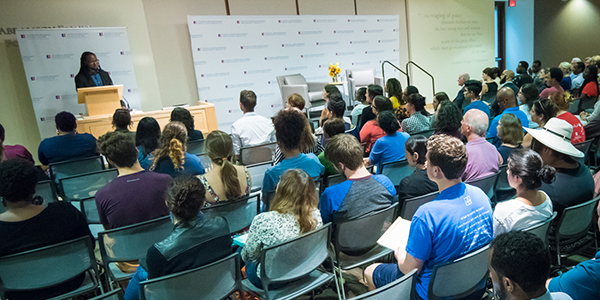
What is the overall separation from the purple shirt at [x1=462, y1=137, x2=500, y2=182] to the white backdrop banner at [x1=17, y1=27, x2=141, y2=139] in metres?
6.41

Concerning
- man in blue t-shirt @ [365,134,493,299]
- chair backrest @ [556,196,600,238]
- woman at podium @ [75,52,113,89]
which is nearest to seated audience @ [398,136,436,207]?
man in blue t-shirt @ [365,134,493,299]

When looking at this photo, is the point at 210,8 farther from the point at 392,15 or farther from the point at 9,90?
the point at 392,15

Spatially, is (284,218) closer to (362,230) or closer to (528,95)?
(362,230)

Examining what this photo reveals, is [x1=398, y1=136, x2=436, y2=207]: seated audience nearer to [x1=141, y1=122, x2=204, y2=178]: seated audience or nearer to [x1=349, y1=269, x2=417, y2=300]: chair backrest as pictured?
[x1=349, y1=269, x2=417, y2=300]: chair backrest

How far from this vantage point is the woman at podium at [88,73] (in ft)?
19.5

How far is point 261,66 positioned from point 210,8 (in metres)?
1.69

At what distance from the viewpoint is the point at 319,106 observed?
8.77m

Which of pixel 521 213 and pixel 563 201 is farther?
pixel 563 201

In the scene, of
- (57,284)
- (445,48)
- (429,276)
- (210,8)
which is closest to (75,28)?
(210,8)

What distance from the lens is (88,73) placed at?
605 centimetres

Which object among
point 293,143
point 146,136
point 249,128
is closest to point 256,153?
point 249,128

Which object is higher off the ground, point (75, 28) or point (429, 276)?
point (75, 28)

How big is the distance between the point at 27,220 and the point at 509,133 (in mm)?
3512

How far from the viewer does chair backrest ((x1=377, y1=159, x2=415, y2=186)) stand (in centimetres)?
314
